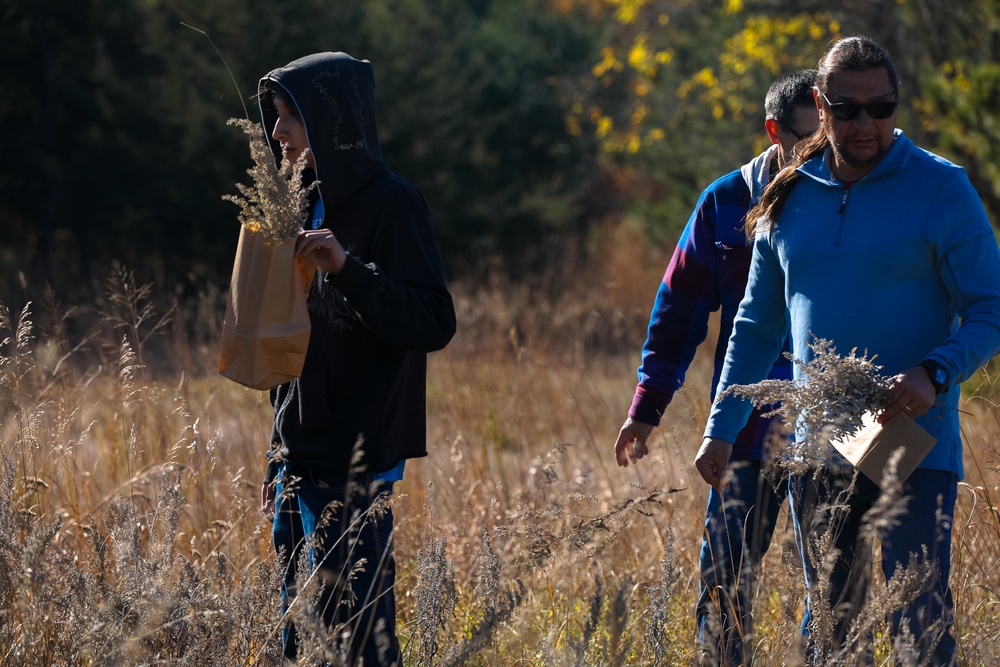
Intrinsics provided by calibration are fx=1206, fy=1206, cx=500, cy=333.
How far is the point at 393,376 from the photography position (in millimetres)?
2867

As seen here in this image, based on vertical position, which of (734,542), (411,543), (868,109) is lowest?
(411,543)

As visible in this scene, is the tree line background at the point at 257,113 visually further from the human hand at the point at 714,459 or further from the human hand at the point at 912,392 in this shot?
the human hand at the point at 912,392

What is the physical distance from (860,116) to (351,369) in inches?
50.8

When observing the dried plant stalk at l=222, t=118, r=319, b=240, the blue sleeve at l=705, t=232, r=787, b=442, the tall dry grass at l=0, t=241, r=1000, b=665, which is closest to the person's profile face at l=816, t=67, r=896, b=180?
the blue sleeve at l=705, t=232, r=787, b=442

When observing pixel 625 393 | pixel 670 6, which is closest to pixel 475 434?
pixel 625 393

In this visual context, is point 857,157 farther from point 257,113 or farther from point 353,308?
point 257,113

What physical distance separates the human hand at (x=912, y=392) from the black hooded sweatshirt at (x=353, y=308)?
0.98 metres

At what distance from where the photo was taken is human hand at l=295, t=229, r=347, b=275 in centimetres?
268

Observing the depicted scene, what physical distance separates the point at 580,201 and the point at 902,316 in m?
24.2

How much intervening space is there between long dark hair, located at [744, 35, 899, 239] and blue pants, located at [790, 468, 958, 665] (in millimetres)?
639

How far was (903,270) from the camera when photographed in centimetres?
263

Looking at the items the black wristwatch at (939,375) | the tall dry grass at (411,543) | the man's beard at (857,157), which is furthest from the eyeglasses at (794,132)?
the black wristwatch at (939,375)

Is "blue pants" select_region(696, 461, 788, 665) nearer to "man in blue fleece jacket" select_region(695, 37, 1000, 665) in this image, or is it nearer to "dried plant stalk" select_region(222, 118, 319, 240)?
"man in blue fleece jacket" select_region(695, 37, 1000, 665)

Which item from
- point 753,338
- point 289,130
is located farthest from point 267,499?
point 753,338
